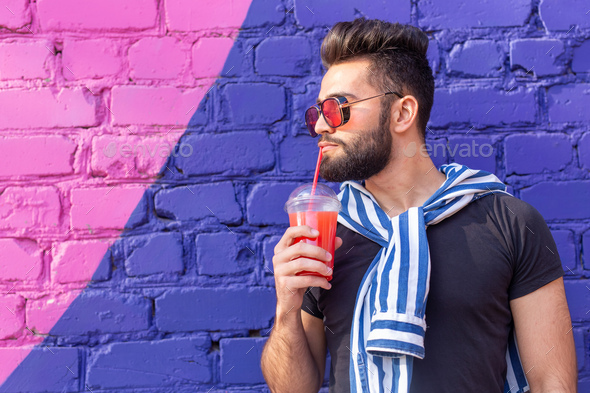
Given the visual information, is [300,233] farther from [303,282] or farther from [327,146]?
[327,146]

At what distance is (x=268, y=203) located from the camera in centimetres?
160

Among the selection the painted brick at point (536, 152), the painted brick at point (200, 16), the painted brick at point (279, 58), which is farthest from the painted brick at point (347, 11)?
the painted brick at point (536, 152)

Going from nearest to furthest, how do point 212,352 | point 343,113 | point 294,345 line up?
point 294,345 → point 343,113 → point 212,352

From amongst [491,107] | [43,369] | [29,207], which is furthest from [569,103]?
[43,369]

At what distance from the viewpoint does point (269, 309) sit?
1580 mm

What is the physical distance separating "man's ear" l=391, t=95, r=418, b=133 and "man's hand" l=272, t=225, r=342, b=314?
1.89 ft

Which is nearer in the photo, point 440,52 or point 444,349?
point 444,349

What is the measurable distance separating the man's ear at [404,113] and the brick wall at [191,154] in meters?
0.18

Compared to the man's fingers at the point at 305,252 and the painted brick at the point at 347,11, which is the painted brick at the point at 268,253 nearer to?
the man's fingers at the point at 305,252

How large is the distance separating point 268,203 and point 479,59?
3.11 feet

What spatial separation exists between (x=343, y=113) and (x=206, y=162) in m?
0.53

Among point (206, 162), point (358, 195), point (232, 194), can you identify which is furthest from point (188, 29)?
point (358, 195)

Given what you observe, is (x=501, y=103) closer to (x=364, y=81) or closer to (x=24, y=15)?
(x=364, y=81)

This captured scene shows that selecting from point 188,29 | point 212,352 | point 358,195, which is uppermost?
point 188,29
